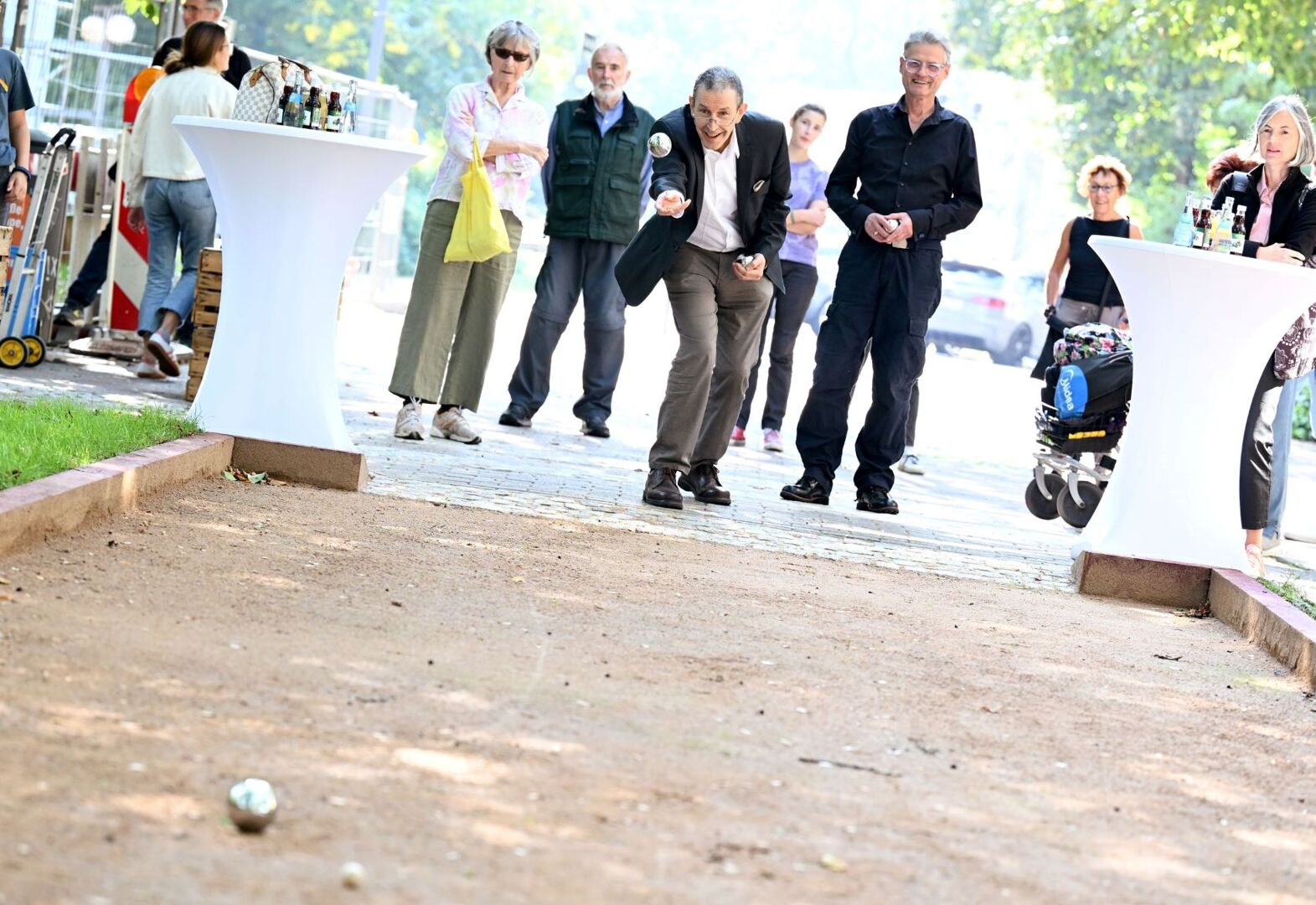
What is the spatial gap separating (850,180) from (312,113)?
2.73 meters

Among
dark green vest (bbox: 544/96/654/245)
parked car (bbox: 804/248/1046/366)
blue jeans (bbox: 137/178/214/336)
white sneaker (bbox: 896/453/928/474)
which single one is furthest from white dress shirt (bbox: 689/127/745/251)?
parked car (bbox: 804/248/1046/366)

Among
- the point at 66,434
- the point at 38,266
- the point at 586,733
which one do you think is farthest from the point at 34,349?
the point at 586,733

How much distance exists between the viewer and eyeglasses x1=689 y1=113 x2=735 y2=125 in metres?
7.75

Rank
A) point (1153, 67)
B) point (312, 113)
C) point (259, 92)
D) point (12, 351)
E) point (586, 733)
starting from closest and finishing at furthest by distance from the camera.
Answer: point (586, 733) < point (312, 113) < point (259, 92) < point (12, 351) < point (1153, 67)

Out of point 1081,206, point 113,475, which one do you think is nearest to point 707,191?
point 113,475

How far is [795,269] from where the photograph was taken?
36.4 ft

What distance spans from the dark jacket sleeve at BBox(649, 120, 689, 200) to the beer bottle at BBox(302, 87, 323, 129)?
4.68 feet

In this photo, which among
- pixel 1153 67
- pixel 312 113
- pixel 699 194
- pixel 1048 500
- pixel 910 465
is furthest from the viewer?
pixel 1153 67

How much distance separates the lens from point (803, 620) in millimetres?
5770

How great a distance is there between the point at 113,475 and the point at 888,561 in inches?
121

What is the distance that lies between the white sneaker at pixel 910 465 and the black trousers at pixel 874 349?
217 centimetres

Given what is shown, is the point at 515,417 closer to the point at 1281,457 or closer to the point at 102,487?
the point at 1281,457

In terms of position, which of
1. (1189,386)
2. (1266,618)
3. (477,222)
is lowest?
(1266,618)

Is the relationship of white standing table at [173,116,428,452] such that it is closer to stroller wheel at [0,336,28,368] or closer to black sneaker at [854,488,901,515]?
black sneaker at [854,488,901,515]
